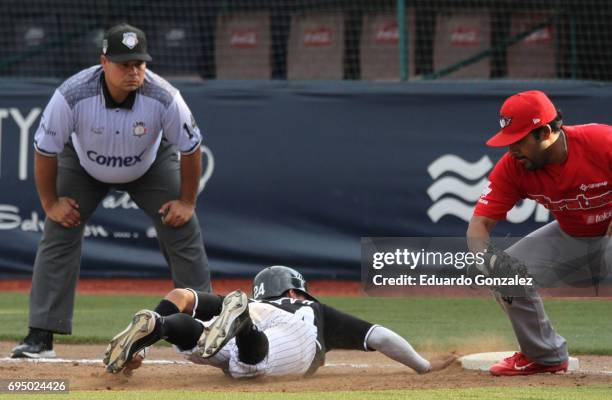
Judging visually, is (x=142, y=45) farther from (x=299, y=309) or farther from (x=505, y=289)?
(x=505, y=289)

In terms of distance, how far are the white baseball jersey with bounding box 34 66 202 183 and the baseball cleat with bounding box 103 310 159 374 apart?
5.36 feet

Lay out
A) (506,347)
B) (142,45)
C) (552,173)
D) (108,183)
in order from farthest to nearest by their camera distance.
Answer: (506,347)
(108,183)
(142,45)
(552,173)

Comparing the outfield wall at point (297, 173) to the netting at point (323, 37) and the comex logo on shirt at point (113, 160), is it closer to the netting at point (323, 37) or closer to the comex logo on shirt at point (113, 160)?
the netting at point (323, 37)

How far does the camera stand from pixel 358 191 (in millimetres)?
11742

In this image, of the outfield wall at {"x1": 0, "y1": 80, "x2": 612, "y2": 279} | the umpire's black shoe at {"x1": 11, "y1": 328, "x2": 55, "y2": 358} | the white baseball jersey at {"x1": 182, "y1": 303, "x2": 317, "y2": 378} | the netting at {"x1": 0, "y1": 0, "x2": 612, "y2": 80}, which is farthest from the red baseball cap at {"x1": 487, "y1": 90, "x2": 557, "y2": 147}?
the netting at {"x1": 0, "y1": 0, "x2": 612, "y2": 80}

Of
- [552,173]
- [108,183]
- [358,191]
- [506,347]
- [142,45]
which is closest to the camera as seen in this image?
[552,173]

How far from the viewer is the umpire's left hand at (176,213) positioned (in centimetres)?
729

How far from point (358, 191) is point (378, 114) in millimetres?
761

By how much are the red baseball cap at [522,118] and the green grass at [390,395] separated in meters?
1.22

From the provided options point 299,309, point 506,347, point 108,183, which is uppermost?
point 108,183

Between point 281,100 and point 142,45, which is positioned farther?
point 281,100

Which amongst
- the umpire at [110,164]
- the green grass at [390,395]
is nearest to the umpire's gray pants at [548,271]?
the green grass at [390,395]

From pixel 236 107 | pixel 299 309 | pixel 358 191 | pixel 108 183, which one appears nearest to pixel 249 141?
pixel 236 107

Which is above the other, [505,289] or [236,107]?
[236,107]
